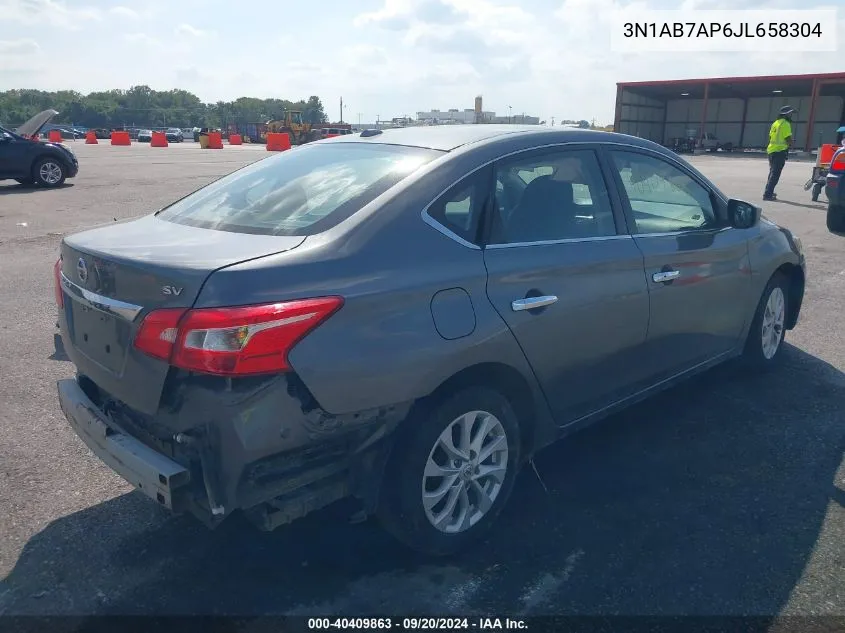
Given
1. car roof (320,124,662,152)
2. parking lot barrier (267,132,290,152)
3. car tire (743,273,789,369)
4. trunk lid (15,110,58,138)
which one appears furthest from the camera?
parking lot barrier (267,132,290,152)

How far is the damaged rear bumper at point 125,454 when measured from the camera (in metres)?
2.37

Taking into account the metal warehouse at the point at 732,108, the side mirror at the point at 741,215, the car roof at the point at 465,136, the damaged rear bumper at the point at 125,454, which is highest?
the metal warehouse at the point at 732,108

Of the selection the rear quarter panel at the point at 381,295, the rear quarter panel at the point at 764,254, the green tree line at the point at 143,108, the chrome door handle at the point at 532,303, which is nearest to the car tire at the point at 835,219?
the rear quarter panel at the point at 764,254

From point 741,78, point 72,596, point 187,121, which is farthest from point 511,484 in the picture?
point 187,121

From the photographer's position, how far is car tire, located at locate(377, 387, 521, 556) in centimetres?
271

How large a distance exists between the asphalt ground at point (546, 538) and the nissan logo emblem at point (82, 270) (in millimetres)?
663

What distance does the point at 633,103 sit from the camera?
51781 millimetres

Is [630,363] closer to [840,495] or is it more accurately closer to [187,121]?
[840,495]

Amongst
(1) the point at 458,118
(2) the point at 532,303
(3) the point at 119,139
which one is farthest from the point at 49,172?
(3) the point at 119,139

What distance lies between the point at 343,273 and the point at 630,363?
1.79 metres

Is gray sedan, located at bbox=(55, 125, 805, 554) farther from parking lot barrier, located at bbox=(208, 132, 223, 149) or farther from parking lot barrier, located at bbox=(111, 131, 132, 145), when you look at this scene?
parking lot barrier, located at bbox=(111, 131, 132, 145)

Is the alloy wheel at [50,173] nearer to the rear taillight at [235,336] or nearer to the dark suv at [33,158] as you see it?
the dark suv at [33,158]

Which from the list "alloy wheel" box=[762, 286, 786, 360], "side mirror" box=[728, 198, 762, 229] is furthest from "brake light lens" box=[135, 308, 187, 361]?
"alloy wheel" box=[762, 286, 786, 360]

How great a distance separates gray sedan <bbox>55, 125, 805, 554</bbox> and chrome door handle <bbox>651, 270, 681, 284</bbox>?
28 millimetres
